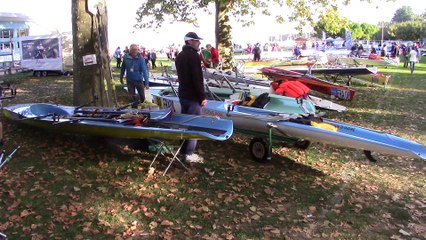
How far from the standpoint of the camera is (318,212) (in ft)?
16.3

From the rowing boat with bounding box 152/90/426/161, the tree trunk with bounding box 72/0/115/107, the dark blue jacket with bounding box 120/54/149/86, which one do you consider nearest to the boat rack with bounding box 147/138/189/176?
the rowing boat with bounding box 152/90/426/161

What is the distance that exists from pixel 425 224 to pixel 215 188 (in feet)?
8.44

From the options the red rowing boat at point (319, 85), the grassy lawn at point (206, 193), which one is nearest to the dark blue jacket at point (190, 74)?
the grassy lawn at point (206, 193)

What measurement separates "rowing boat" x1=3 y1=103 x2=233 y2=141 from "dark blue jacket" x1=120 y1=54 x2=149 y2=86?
241 cm

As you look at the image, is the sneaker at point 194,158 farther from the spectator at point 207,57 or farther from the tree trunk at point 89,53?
the spectator at point 207,57

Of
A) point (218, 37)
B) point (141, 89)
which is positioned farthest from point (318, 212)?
point (218, 37)

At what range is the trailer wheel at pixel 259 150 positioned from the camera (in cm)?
647

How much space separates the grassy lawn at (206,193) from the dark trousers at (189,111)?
1.07 feet

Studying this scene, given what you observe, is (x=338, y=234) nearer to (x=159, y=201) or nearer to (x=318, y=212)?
(x=318, y=212)

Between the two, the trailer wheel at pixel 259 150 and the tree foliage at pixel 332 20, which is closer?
the trailer wheel at pixel 259 150

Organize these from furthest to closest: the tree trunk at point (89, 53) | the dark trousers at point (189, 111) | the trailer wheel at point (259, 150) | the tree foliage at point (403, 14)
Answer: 1. the tree foliage at point (403, 14)
2. the tree trunk at point (89, 53)
3. the trailer wheel at point (259, 150)
4. the dark trousers at point (189, 111)

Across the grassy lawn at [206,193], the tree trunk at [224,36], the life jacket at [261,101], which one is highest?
the tree trunk at [224,36]

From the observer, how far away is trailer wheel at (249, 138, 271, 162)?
21.2ft

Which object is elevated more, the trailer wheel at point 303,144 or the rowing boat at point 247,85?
the rowing boat at point 247,85
